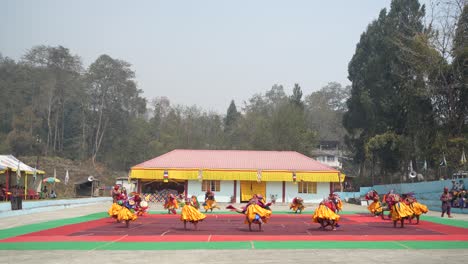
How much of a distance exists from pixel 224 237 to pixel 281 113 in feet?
176

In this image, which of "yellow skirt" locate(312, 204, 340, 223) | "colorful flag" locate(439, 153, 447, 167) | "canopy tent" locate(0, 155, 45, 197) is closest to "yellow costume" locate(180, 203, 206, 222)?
"yellow skirt" locate(312, 204, 340, 223)

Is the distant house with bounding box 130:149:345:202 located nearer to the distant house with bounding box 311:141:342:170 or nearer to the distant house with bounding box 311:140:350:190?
the distant house with bounding box 311:140:350:190

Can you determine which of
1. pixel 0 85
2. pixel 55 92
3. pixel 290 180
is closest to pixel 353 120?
pixel 290 180

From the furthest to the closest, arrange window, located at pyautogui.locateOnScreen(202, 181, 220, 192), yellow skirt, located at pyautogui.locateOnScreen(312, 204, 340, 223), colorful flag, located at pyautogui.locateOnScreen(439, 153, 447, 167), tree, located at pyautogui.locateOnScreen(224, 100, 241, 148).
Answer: tree, located at pyautogui.locateOnScreen(224, 100, 241, 148) → window, located at pyautogui.locateOnScreen(202, 181, 220, 192) → colorful flag, located at pyautogui.locateOnScreen(439, 153, 447, 167) → yellow skirt, located at pyautogui.locateOnScreen(312, 204, 340, 223)

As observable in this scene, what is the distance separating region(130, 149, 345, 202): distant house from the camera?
43969mm

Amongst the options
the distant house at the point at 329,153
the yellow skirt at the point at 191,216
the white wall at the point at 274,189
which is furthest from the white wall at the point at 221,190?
the distant house at the point at 329,153

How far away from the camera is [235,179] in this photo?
44.2 meters

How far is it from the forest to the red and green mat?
25972 mm

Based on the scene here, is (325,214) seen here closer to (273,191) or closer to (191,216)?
(191,216)

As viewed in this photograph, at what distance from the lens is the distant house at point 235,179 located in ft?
144

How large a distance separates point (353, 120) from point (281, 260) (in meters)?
52.5

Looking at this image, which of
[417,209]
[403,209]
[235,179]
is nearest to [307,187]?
[235,179]

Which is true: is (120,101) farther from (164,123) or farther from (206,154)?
(206,154)

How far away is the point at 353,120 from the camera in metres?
62.2
